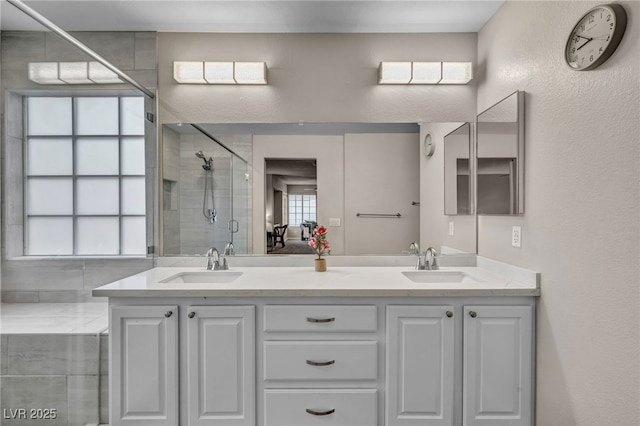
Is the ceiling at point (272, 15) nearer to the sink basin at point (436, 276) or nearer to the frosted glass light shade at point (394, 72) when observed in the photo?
the frosted glass light shade at point (394, 72)

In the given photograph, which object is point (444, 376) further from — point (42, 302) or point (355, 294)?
point (42, 302)

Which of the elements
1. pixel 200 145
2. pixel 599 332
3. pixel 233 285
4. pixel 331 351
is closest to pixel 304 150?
pixel 200 145

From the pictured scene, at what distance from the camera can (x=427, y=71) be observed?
2.15 m

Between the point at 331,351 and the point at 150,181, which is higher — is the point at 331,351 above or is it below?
below

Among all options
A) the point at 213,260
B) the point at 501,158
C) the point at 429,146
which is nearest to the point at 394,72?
the point at 429,146

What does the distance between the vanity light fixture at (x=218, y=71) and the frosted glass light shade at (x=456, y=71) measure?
1.22 meters

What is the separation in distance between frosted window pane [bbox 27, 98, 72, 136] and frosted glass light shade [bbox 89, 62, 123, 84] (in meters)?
0.22

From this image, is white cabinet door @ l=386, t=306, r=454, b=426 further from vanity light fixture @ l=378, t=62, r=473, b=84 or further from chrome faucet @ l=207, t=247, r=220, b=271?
Result: vanity light fixture @ l=378, t=62, r=473, b=84

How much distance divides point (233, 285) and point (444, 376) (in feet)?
3.79

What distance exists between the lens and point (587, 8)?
126 cm

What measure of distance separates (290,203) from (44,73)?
1.65 meters

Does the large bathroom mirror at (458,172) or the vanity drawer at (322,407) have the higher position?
the large bathroom mirror at (458,172)

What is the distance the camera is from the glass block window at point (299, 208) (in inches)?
85.7

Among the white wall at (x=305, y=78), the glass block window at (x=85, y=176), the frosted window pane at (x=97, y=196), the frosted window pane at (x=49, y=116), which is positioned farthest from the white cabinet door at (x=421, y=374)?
the frosted window pane at (x=49, y=116)
